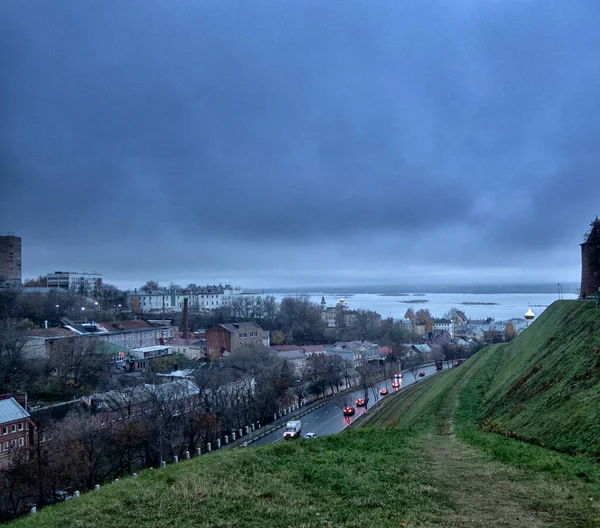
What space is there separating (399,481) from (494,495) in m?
1.75

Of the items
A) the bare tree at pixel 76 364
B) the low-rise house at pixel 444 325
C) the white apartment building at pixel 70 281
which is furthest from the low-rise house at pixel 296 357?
the white apartment building at pixel 70 281

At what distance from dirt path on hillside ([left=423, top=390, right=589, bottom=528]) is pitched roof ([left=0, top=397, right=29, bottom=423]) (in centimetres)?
2344

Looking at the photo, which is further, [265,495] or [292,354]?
[292,354]

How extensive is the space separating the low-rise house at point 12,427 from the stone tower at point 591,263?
1261 inches

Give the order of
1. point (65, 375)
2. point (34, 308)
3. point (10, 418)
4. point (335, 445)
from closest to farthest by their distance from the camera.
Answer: point (335, 445) → point (10, 418) → point (65, 375) → point (34, 308)

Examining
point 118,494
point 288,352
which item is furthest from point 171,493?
point 288,352

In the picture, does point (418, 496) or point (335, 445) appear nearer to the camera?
point (418, 496)

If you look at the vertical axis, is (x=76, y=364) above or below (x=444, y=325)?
above

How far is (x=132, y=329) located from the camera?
61.4 meters

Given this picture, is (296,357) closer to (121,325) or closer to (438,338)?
(121,325)

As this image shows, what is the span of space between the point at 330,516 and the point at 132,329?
59.9 meters

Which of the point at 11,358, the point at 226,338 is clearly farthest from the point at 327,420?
the point at 226,338

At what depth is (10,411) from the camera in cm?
2423

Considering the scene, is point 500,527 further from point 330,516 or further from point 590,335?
point 590,335
